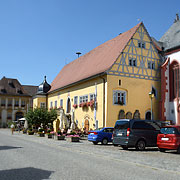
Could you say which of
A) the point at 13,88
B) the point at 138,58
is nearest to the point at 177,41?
the point at 138,58

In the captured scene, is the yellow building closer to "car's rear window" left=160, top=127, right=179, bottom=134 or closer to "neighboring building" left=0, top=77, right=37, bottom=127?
"car's rear window" left=160, top=127, right=179, bottom=134

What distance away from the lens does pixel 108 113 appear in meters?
26.6

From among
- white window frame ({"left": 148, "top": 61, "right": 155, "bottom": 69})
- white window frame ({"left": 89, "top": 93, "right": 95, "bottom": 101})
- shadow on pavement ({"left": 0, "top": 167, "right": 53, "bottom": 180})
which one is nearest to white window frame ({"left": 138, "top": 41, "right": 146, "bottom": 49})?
white window frame ({"left": 148, "top": 61, "right": 155, "bottom": 69})

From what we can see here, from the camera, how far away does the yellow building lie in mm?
27250

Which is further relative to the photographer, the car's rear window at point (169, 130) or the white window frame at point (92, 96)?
the white window frame at point (92, 96)

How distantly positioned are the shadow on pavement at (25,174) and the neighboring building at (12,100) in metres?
60.5

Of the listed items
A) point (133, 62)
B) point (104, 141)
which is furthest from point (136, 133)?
point (133, 62)

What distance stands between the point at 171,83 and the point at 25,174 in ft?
79.7

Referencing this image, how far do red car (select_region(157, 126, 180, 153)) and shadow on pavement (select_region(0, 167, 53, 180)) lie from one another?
8.26 metres

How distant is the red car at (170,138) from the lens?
14109 millimetres

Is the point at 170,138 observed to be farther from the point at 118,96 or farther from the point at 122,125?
the point at 118,96

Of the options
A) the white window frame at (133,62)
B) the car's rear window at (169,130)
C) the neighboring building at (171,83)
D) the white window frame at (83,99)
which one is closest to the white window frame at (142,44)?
the white window frame at (133,62)

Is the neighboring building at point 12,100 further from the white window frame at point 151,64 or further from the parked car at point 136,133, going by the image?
the parked car at point 136,133

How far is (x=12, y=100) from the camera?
224ft
